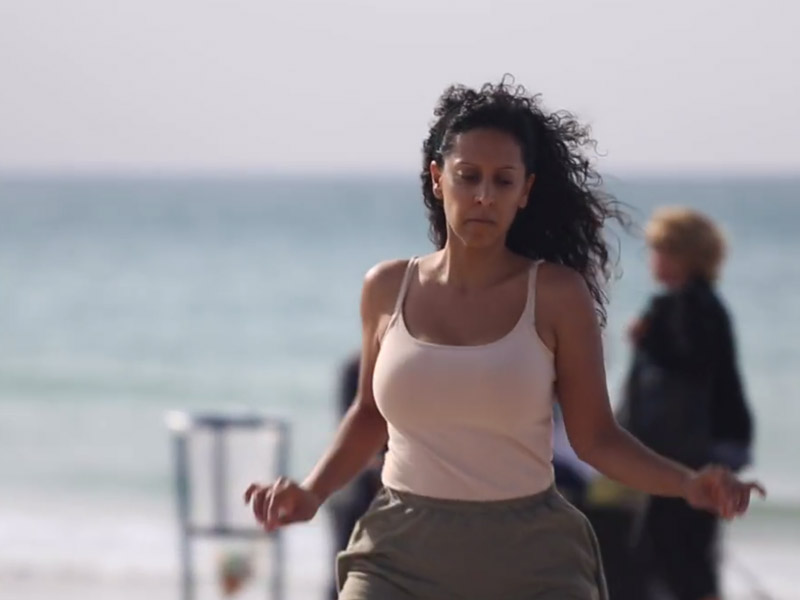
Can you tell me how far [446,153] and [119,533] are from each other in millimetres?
10631

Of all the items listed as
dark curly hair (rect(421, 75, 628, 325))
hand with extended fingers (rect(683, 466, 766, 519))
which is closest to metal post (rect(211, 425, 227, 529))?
dark curly hair (rect(421, 75, 628, 325))

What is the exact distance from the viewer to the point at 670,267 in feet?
22.7

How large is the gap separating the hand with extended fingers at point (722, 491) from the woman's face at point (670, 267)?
3332mm

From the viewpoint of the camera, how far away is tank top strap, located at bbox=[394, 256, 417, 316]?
3.83 meters

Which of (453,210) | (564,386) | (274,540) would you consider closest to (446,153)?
(453,210)

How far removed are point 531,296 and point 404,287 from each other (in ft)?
0.86

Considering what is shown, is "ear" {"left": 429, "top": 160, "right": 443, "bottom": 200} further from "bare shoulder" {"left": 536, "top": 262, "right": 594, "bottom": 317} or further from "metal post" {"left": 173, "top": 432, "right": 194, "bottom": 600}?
"metal post" {"left": 173, "top": 432, "right": 194, "bottom": 600}

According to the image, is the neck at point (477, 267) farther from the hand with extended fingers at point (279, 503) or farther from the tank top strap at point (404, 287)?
the hand with extended fingers at point (279, 503)

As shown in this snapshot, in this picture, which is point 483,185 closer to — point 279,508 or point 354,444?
point 354,444

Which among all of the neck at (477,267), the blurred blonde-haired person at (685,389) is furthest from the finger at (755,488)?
the blurred blonde-haired person at (685,389)

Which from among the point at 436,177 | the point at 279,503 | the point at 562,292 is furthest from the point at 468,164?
the point at 279,503

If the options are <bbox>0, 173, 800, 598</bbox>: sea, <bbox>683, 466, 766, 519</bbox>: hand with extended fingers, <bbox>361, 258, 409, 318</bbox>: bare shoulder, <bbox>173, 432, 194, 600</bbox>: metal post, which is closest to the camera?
<bbox>683, 466, 766, 519</bbox>: hand with extended fingers

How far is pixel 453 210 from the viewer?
3789mm

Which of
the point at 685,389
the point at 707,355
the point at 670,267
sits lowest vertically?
the point at 685,389
